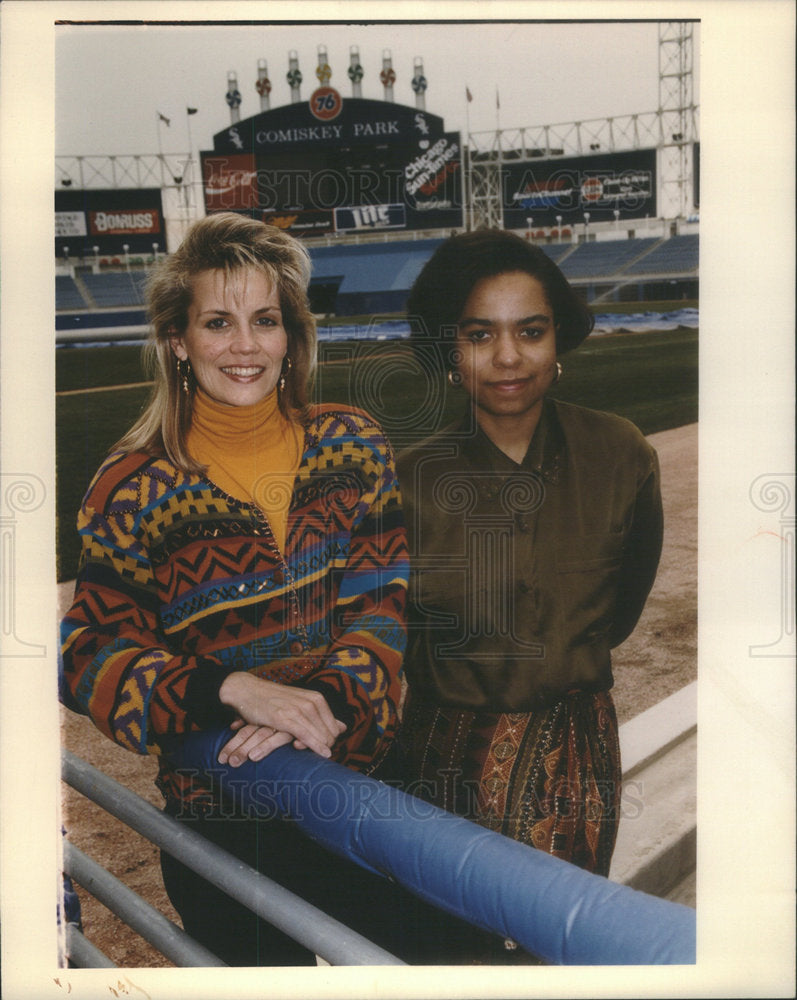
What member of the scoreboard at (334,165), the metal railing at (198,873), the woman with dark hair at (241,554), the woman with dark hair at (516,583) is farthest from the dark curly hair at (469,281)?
the metal railing at (198,873)

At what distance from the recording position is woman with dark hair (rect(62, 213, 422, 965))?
1.93m

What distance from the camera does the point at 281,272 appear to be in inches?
78.0

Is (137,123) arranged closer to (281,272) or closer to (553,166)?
(281,272)

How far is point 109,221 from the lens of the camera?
2080mm

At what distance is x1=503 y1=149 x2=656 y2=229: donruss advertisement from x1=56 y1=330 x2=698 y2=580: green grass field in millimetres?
300

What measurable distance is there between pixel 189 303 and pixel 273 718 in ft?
3.01

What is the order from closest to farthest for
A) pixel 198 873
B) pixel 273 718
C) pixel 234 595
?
pixel 198 873
pixel 273 718
pixel 234 595

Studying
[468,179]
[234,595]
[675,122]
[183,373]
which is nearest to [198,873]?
[234,595]

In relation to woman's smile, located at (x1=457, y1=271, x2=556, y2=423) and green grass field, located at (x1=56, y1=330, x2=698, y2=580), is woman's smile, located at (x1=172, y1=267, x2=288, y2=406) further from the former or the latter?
woman's smile, located at (x1=457, y1=271, x2=556, y2=423)

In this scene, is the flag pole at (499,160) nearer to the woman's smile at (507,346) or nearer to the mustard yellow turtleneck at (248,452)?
the woman's smile at (507,346)

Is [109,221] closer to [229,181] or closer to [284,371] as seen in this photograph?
[229,181]

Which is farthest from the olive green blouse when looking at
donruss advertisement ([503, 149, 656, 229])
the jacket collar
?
donruss advertisement ([503, 149, 656, 229])

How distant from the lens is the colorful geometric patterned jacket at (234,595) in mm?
1928

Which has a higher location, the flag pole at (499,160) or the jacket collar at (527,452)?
the flag pole at (499,160)
